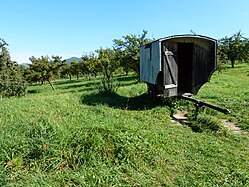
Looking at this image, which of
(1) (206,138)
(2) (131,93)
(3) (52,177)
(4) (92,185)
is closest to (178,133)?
(1) (206,138)

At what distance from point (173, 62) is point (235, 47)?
26577mm

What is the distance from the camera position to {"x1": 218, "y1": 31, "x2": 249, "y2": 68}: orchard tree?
2883cm

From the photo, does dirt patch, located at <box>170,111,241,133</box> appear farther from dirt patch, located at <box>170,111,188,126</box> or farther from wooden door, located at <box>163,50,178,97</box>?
wooden door, located at <box>163,50,178,97</box>

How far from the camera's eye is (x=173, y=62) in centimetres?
755

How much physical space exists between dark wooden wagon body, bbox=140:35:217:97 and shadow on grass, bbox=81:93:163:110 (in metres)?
0.57

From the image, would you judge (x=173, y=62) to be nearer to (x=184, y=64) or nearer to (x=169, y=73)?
(x=169, y=73)

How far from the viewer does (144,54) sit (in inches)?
353

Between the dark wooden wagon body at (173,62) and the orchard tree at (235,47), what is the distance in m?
23.2

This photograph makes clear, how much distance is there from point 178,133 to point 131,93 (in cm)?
536

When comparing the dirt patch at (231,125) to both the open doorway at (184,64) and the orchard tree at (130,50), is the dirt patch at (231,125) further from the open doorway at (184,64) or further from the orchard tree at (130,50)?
the orchard tree at (130,50)

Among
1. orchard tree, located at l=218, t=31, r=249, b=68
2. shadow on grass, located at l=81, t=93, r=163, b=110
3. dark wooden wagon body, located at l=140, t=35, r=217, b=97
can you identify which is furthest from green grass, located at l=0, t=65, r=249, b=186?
orchard tree, located at l=218, t=31, r=249, b=68

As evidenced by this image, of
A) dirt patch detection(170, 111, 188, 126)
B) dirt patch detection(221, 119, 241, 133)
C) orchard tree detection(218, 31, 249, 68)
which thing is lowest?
dirt patch detection(221, 119, 241, 133)

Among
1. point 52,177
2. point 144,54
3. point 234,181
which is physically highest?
point 144,54

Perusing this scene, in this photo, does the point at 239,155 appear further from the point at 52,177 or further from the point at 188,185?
the point at 52,177
